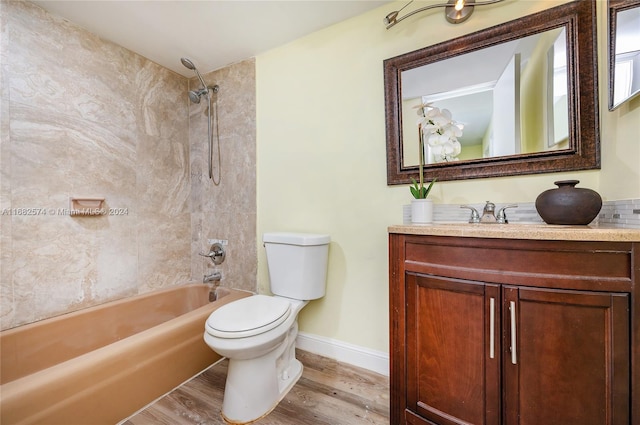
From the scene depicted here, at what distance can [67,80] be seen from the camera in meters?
1.55

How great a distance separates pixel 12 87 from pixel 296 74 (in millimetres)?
1597

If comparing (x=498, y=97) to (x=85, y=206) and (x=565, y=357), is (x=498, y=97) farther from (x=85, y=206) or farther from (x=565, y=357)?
(x=85, y=206)

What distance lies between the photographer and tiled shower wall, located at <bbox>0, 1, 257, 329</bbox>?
1.38 m

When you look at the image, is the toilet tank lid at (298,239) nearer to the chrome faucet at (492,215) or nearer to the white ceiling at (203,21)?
the chrome faucet at (492,215)

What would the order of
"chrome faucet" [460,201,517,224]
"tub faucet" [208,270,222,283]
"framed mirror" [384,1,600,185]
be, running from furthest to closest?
1. "tub faucet" [208,270,222,283]
2. "chrome faucet" [460,201,517,224]
3. "framed mirror" [384,1,600,185]

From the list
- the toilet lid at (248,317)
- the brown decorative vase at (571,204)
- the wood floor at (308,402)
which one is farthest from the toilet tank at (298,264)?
the brown decorative vase at (571,204)

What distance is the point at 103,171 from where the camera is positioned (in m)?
1.72

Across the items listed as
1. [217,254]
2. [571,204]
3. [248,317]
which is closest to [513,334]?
[571,204]

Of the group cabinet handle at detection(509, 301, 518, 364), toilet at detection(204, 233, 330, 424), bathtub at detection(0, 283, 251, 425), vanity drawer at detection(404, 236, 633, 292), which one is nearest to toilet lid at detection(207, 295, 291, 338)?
toilet at detection(204, 233, 330, 424)

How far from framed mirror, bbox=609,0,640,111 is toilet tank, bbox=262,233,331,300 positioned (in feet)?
4.56

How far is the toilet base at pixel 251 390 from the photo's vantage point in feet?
3.84

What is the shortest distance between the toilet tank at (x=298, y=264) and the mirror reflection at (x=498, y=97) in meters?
0.73

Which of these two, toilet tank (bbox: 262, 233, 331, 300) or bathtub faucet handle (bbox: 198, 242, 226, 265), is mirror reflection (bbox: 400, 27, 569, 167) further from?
bathtub faucet handle (bbox: 198, 242, 226, 265)

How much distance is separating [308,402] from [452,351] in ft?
2.63
